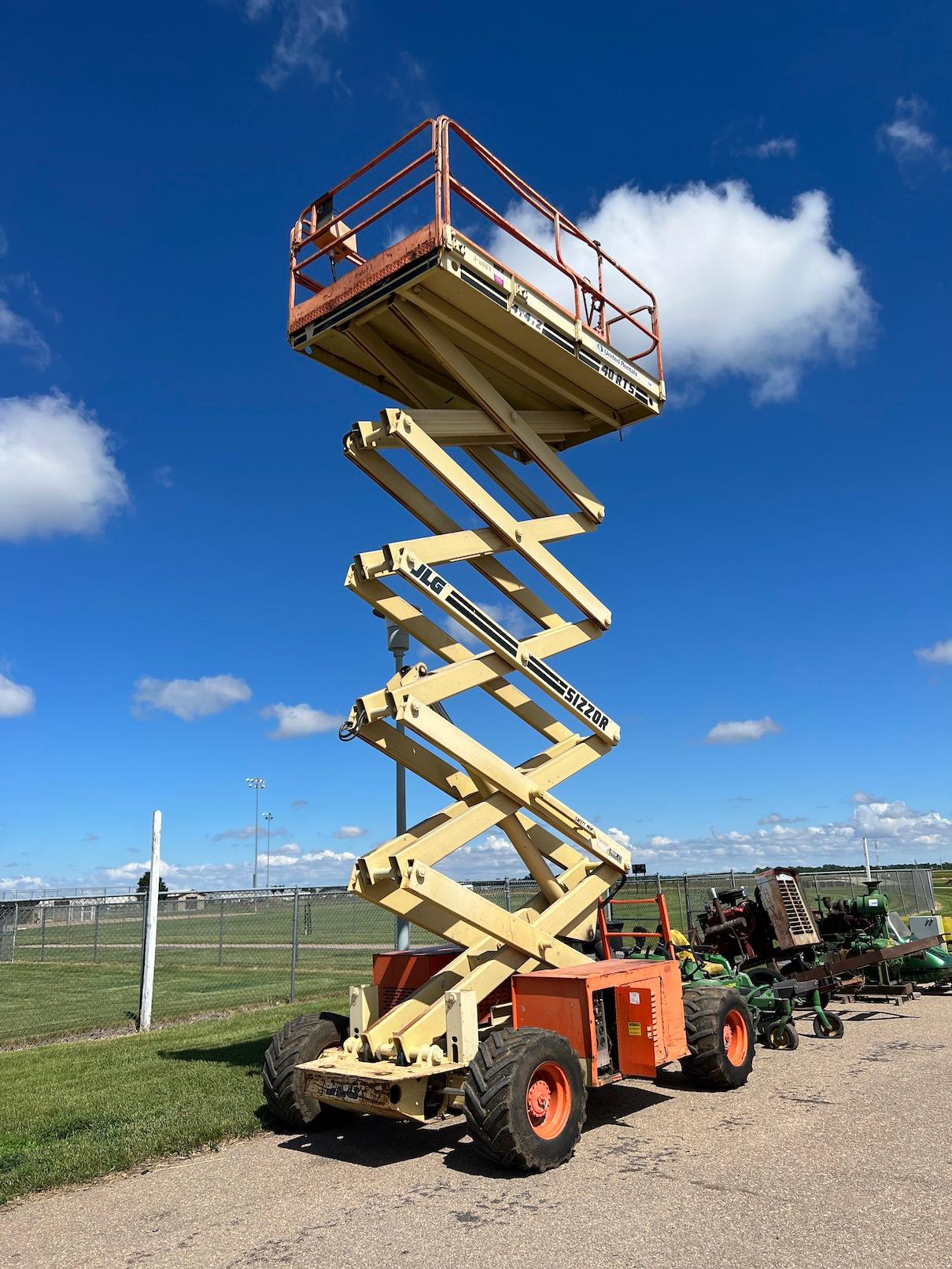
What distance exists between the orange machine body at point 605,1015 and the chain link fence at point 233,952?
6.65 metres

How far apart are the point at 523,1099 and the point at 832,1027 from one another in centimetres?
659

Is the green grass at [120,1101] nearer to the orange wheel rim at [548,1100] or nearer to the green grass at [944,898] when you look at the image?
the orange wheel rim at [548,1100]

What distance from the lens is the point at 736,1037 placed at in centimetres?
854

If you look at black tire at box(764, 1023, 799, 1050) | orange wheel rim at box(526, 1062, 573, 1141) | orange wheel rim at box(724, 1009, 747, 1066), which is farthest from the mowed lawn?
orange wheel rim at box(526, 1062, 573, 1141)

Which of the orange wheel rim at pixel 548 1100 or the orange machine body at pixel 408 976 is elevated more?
the orange machine body at pixel 408 976

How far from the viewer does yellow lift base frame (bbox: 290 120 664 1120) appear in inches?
283

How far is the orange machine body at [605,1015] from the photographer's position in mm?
7023

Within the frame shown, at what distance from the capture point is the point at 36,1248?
5.31m

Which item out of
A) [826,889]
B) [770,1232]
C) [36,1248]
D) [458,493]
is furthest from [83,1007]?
[826,889]

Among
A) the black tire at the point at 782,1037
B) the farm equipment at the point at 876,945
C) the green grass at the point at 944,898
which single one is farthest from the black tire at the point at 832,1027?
the green grass at the point at 944,898

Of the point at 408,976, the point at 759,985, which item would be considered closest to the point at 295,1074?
the point at 408,976

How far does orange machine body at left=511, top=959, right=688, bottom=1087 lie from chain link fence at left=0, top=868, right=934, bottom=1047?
6.65 m

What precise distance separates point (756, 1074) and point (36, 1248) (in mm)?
6457

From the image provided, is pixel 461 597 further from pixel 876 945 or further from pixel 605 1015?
pixel 876 945
